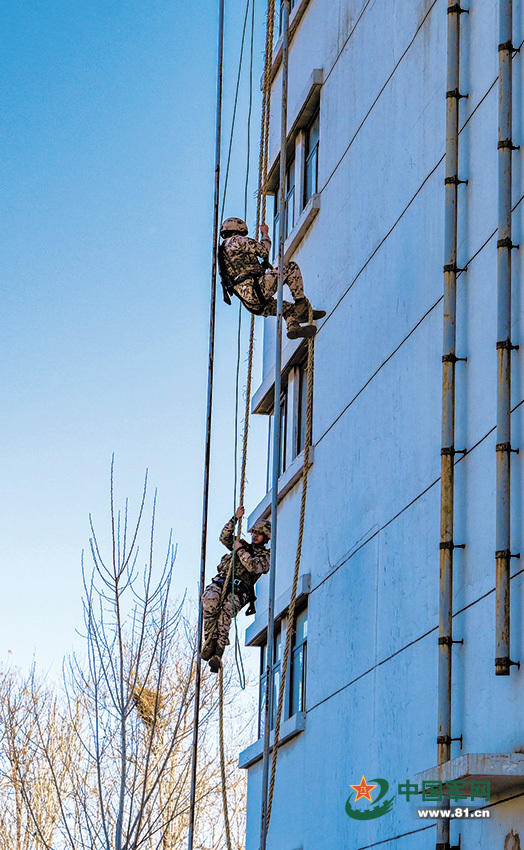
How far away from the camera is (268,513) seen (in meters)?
12.1

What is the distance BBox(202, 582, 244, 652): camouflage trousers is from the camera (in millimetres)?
10508

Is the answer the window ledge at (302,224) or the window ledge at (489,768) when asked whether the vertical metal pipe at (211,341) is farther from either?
the window ledge at (489,768)

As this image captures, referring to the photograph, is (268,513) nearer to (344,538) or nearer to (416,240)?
(344,538)

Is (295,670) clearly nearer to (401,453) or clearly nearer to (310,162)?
(401,453)

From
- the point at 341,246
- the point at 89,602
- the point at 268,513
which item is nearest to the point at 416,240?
the point at 341,246

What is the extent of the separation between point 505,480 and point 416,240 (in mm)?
2638

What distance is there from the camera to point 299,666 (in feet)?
34.2

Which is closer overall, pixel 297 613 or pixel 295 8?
pixel 297 613

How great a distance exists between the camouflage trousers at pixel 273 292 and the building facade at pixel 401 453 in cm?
39

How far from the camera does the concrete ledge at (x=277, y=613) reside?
10.0m

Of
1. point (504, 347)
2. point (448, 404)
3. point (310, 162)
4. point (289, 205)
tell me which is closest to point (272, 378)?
point (289, 205)

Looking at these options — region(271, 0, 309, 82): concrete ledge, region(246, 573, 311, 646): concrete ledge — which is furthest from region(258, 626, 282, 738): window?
region(271, 0, 309, 82): concrete ledge

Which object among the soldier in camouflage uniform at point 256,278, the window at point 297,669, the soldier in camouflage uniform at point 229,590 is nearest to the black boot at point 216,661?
the soldier in camouflage uniform at point 229,590
